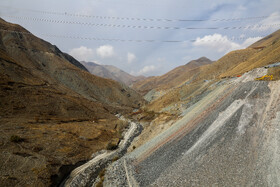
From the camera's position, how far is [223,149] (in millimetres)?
14203

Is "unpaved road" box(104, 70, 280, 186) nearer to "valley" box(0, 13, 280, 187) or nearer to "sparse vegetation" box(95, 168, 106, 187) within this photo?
"valley" box(0, 13, 280, 187)

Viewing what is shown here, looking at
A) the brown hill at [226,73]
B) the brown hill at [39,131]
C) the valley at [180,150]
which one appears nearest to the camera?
the valley at [180,150]

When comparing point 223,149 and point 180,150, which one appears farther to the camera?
point 180,150

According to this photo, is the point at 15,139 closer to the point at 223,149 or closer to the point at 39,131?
the point at 39,131

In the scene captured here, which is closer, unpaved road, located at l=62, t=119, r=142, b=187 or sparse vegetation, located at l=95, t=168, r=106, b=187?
sparse vegetation, located at l=95, t=168, r=106, b=187

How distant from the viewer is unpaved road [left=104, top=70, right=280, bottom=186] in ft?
39.6

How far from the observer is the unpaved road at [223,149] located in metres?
12.1

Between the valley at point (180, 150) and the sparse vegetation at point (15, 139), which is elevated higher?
the sparse vegetation at point (15, 139)

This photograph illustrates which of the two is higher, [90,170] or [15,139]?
[15,139]

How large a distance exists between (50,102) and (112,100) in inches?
1959

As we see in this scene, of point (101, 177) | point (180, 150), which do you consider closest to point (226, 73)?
point (180, 150)

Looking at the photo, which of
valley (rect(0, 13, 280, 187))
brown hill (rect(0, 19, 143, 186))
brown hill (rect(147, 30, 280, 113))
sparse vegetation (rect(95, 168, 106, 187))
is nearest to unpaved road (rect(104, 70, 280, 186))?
valley (rect(0, 13, 280, 187))

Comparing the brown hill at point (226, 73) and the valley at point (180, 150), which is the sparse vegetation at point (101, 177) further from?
the brown hill at point (226, 73)

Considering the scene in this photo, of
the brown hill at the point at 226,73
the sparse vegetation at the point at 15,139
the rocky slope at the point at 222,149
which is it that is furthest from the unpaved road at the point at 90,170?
the brown hill at the point at 226,73
